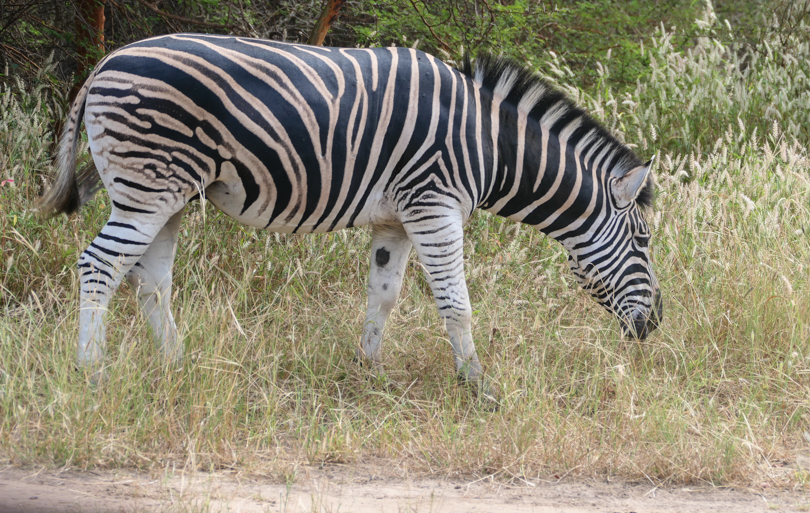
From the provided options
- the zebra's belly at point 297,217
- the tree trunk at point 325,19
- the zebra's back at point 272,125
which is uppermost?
the tree trunk at point 325,19

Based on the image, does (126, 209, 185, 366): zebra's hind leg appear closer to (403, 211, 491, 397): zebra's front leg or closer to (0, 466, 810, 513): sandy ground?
(0, 466, 810, 513): sandy ground

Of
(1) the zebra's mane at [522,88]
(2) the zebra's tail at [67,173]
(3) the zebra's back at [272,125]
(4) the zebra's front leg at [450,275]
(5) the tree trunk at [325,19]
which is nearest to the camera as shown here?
(3) the zebra's back at [272,125]

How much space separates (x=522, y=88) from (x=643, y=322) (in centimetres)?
162

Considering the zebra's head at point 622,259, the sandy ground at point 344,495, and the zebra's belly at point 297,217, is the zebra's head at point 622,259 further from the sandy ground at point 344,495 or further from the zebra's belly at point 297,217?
the sandy ground at point 344,495

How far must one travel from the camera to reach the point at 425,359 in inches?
179

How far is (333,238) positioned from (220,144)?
1.91 metres

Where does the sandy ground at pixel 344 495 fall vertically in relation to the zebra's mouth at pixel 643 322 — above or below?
below

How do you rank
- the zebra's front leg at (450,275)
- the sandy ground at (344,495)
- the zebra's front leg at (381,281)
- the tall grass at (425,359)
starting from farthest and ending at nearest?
1. the zebra's front leg at (381,281)
2. the zebra's front leg at (450,275)
3. the tall grass at (425,359)
4. the sandy ground at (344,495)

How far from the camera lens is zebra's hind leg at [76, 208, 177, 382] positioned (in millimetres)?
3639

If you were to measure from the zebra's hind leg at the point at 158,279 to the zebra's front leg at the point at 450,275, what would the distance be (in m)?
1.39

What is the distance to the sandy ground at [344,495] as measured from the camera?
2797 mm

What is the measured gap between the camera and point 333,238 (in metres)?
5.54

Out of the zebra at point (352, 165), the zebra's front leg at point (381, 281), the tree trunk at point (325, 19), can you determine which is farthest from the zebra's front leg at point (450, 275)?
the tree trunk at point (325, 19)

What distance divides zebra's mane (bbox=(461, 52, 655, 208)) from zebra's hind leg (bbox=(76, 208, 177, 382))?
1.98m
